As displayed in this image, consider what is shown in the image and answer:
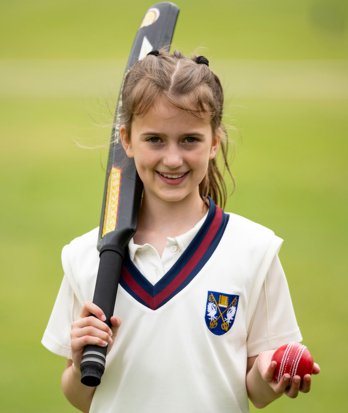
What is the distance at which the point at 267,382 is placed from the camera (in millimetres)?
2490

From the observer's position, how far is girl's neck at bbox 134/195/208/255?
105 inches

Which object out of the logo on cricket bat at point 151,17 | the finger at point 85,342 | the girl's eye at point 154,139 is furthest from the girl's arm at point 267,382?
the logo on cricket bat at point 151,17

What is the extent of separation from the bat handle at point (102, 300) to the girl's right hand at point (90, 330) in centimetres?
2

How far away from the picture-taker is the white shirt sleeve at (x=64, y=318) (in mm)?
2727

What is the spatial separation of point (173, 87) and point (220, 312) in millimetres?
556

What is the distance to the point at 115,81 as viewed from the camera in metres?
8.41

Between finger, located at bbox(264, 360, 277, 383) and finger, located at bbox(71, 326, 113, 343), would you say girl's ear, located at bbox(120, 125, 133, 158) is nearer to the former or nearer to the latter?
finger, located at bbox(71, 326, 113, 343)

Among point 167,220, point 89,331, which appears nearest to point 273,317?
point 167,220

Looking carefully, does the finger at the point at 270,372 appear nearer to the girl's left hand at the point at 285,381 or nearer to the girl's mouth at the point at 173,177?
the girl's left hand at the point at 285,381

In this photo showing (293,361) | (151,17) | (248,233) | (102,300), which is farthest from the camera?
(151,17)

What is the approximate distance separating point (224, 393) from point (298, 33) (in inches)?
277

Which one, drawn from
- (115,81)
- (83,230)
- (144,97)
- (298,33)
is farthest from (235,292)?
(298,33)

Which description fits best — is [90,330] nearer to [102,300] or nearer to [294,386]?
[102,300]

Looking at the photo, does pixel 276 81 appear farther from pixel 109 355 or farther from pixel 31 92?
pixel 109 355
